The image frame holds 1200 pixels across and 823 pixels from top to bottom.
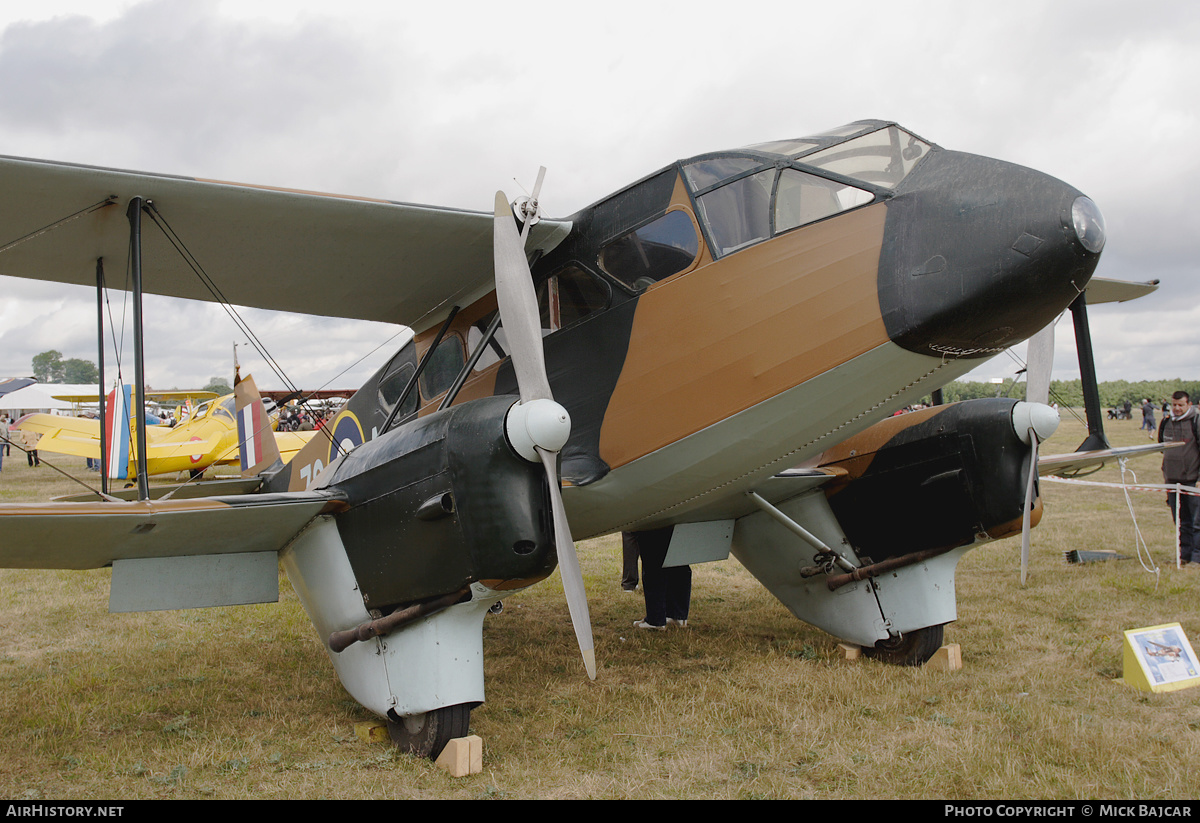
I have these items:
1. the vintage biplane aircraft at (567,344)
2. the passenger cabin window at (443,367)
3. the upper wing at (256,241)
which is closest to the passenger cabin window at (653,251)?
the vintage biplane aircraft at (567,344)

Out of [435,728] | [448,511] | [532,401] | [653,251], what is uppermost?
[653,251]

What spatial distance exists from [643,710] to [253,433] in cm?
834

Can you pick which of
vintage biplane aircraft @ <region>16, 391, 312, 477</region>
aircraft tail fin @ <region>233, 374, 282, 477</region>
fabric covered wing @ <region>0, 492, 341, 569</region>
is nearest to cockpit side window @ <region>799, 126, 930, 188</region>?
fabric covered wing @ <region>0, 492, 341, 569</region>

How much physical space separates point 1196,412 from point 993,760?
8.10m

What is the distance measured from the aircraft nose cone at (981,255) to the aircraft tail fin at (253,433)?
8900 millimetres

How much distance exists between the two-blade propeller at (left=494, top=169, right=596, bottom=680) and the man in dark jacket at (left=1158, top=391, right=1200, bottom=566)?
371 inches

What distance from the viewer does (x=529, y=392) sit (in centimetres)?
436

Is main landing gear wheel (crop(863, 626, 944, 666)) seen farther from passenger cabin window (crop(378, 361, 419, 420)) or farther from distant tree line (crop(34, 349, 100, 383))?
distant tree line (crop(34, 349, 100, 383))

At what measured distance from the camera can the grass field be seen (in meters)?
4.38

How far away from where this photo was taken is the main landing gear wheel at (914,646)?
672 centimetres

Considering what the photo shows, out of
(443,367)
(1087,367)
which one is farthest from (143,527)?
(1087,367)

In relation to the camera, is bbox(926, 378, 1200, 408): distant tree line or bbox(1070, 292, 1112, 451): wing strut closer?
bbox(1070, 292, 1112, 451): wing strut

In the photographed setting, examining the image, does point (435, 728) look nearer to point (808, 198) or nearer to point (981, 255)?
point (808, 198)

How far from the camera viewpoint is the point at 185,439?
A: 21.6 m
